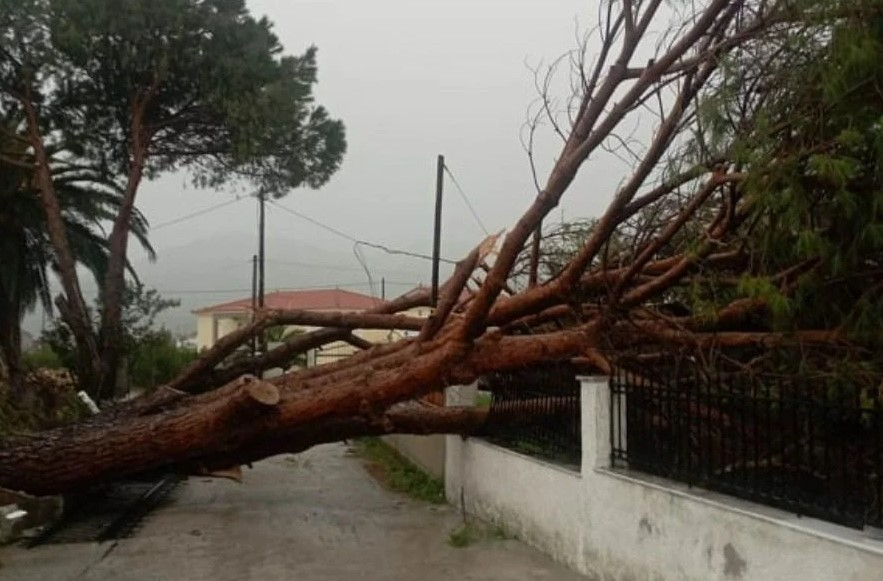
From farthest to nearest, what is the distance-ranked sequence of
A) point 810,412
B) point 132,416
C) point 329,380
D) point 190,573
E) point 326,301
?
point 326,301
point 132,416
point 329,380
point 190,573
point 810,412

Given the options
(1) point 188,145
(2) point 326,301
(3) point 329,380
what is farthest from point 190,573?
(2) point 326,301

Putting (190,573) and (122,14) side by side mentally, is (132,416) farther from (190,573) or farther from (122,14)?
(122,14)

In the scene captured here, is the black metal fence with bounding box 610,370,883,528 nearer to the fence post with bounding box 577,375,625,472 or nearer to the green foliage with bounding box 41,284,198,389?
the fence post with bounding box 577,375,625,472

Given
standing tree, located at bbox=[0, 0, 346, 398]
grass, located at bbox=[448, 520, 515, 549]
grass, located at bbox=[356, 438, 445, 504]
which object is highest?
standing tree, located at bbox=[0, 0, 346, 398]

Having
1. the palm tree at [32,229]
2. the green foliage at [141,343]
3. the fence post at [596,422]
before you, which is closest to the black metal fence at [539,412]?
the fence post at [596,422]

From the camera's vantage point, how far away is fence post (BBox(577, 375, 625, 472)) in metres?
6.69

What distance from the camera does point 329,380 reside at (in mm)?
8844

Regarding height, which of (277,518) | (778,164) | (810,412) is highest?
(778,164)

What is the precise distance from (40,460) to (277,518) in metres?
2.54

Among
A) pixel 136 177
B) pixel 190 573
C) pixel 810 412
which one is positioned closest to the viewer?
pixel 810 412

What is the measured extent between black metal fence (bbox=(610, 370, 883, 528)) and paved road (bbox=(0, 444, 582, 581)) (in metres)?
1.40

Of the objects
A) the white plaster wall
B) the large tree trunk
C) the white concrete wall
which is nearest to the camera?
the white concrete wall

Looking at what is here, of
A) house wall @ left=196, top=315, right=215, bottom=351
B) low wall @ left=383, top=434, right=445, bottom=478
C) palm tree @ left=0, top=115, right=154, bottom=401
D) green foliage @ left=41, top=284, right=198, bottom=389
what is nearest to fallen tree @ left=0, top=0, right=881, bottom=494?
low wall @ left=383, top=434, right=445, bottom=478

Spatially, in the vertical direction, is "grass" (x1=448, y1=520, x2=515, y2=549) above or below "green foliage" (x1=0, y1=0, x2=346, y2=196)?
below
